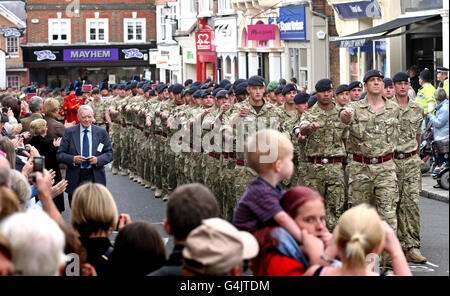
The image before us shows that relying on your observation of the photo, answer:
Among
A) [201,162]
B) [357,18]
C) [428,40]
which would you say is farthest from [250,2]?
[201,162]

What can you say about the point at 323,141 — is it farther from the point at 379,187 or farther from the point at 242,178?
the point at 242,178

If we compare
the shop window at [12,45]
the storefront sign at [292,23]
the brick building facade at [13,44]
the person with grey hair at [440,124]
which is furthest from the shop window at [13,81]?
the person with grey hair at [440,124]

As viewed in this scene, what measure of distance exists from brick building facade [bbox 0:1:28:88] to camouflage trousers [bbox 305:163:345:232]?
63940 mm

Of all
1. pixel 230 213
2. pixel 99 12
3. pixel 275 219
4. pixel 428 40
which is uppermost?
pixel 99 12

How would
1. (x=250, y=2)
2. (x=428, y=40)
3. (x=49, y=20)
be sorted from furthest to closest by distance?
(x=49, y=20) → (x=250, y=2) → (x=428, y=40)

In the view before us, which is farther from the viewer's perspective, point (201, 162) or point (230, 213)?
point (201, 162)

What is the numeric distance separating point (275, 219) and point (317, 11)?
97.3 feet

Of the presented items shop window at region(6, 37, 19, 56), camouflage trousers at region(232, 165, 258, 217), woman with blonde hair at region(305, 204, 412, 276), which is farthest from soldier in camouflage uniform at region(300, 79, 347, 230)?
shop window at region(6, 37, 19, 56)

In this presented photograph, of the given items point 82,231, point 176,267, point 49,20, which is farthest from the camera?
point 49,20

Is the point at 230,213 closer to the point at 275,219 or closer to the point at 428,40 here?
the point at 275,219

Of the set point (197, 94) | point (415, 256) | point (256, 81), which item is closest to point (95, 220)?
point (415, 256)

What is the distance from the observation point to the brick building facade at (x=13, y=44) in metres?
76.2

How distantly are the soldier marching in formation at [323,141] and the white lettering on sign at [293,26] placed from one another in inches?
649

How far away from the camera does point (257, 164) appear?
6.26 meters
